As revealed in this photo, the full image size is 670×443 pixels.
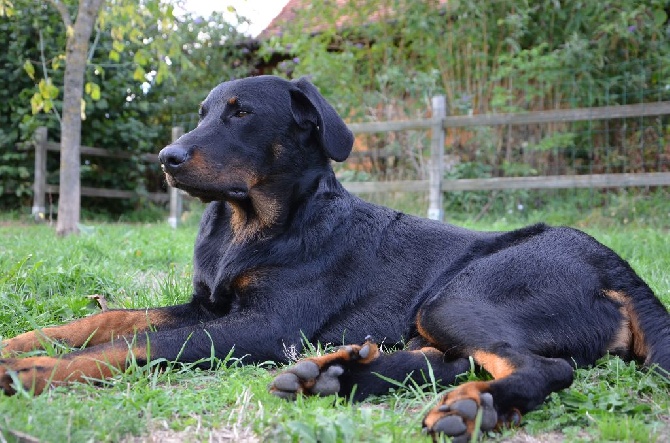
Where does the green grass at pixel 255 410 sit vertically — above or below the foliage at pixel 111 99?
below

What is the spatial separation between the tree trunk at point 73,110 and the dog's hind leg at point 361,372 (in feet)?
19.1

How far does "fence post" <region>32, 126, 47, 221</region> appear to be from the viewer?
12.0 metres

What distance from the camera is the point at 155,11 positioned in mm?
6941

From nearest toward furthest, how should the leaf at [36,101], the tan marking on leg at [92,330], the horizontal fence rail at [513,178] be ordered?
the tan marking on leg at [92,330] < the leaf at [36,101] < the horizontal fence rail at [513,178]

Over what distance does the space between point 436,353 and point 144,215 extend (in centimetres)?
1169

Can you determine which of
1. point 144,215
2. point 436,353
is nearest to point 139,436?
point 436,353

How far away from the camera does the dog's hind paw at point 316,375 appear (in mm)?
2260

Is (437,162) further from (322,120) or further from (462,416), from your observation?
(462,416)

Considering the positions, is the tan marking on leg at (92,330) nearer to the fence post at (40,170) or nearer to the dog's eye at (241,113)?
the dog's eye at (241,113)

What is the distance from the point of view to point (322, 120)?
3.27 metres

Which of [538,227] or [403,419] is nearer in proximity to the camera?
[403,419]

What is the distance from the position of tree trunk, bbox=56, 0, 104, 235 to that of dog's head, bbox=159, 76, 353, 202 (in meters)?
4.64

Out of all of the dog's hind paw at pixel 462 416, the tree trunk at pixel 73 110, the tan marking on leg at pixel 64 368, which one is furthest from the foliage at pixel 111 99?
the dog's hind paw at pixel 462 416

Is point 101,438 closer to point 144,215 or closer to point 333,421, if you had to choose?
point 333,421
